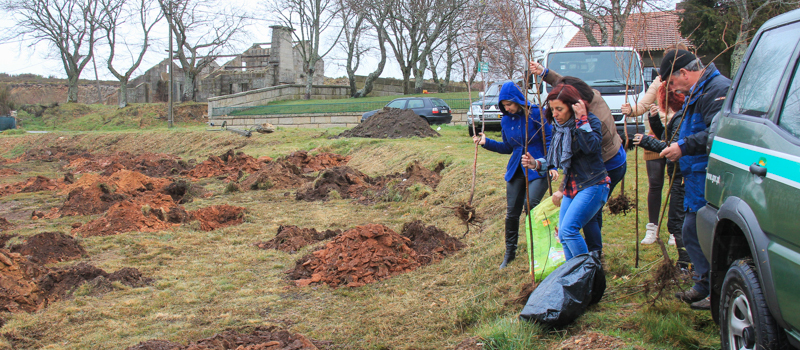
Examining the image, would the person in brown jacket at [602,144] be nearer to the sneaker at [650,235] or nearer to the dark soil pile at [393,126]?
the sneaker at [650,235]

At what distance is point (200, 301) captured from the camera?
18.3ft

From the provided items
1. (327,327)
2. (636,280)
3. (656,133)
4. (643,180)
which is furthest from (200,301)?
(643,180)

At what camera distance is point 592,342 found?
133 inches

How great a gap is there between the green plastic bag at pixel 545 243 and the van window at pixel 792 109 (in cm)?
203

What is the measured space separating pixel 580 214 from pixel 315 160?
1287 centimetres

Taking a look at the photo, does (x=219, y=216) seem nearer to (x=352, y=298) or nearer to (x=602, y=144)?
(x=352, y=298)

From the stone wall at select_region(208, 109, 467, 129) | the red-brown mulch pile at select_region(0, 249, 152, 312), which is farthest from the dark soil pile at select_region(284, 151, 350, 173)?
the stone wall at select_region(208, 109, 467, 129)

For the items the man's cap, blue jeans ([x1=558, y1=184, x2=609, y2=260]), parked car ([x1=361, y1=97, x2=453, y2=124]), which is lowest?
blue jeans ([x1=558, y1=184, x2=609, y2=260])

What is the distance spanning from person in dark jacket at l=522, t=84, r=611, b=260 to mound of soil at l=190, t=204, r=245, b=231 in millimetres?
6785

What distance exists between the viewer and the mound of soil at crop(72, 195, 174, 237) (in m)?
8.73

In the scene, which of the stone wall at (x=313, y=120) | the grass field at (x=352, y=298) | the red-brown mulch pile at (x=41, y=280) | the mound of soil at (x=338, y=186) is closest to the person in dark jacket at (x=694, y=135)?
the grass field at (x=352, y=298)

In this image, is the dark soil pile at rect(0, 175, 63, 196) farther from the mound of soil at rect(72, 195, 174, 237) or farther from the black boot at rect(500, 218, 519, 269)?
the black boot at rect(500, 218, 519, 269)

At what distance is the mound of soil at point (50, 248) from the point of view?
7109 mm

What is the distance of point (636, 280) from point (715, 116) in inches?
63.6
